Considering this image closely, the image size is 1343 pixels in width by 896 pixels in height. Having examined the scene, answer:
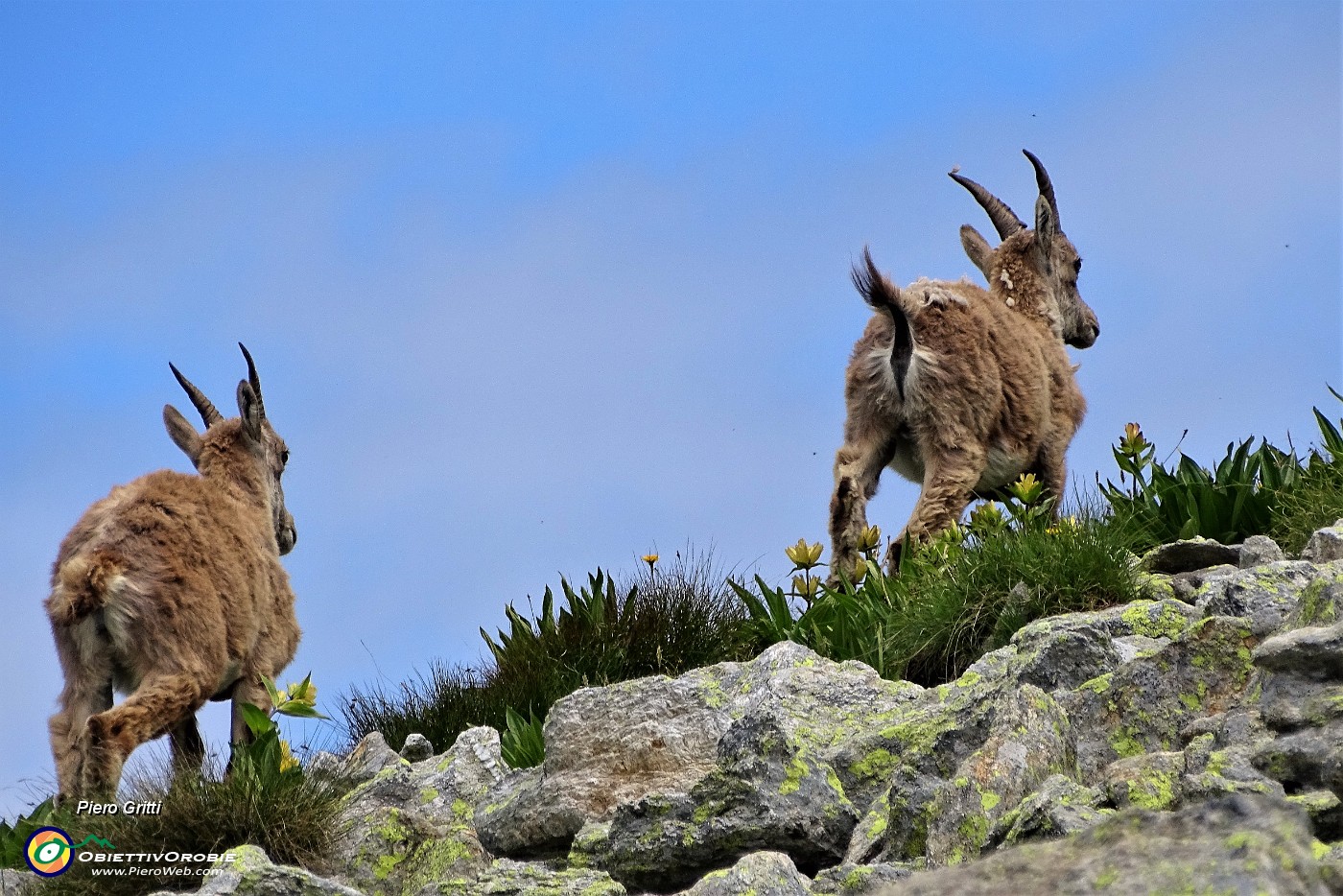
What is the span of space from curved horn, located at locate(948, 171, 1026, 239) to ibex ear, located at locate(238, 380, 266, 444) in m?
6.01

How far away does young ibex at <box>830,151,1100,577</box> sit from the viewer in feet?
34.4

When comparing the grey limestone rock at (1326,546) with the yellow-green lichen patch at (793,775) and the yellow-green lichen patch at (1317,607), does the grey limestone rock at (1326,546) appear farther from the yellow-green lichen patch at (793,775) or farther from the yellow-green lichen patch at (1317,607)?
the yellow-green lichen patch at (793,775)

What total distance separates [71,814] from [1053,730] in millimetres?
5058

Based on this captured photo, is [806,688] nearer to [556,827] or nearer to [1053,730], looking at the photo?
[556,827]

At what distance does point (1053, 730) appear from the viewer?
5316 mm

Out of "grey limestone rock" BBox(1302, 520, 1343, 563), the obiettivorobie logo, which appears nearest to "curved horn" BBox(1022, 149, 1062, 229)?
"grey limestone rock" BBox(1302, 520, 1343, 563)

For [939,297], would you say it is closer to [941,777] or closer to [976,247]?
[976,247]

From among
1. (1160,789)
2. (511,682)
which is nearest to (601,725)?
(1160,789)

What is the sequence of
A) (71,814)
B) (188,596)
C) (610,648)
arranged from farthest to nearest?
(610,648)
(188,596)
(71,814)

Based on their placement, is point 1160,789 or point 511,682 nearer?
point 1160,789

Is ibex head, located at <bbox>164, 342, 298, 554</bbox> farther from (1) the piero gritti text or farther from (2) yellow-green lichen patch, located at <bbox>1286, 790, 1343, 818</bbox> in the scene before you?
(2) yellow-green lichen patch, located at <bbox>1286, 790, 1343, 818</bbox>

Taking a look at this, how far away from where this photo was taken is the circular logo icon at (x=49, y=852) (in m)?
7.00

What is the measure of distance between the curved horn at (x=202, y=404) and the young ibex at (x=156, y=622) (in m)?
1.14

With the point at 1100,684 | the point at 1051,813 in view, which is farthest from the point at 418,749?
the point at 1051,813
